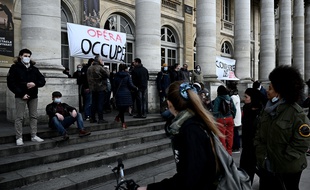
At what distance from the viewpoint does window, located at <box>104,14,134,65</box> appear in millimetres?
14758

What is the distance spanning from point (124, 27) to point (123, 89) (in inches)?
339

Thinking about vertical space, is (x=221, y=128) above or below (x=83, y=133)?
above

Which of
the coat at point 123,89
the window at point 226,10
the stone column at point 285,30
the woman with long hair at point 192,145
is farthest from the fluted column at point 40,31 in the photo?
the stone column at point 285,30

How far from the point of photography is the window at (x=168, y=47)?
17.9 m

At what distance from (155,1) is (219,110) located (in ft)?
21.3

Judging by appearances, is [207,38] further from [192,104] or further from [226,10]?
[192,104]

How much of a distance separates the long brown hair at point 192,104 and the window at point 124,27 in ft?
43.6

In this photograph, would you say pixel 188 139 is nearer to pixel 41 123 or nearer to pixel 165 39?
pixel 41 123

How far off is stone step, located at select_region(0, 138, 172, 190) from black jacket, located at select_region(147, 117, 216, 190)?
3.38 meters

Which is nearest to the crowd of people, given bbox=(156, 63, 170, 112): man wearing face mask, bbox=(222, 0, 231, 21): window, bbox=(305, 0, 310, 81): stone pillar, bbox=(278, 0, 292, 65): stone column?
bbox=(156, 63, 170, 112): man wearing face mask

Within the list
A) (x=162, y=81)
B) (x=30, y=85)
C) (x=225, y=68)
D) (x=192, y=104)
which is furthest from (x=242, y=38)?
(x=192, y=104)

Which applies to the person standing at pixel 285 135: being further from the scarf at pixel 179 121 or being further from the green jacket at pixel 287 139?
the scarf at pixel 179 121

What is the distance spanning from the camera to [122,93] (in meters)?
7.72

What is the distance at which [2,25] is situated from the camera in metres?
10.4
